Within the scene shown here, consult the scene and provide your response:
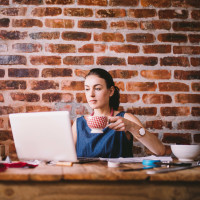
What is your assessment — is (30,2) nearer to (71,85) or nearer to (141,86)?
(71,85)

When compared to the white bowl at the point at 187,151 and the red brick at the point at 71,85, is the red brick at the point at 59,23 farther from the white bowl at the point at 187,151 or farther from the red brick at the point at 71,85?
the white bowl at the point at 187,151

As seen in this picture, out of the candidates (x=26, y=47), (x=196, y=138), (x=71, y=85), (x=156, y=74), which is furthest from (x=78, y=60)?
(x=196, y=138)

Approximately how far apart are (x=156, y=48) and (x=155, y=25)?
0.64ft

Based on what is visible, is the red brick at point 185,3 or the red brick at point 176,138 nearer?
the red brick at point 176,138

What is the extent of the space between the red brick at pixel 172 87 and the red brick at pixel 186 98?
48 mm

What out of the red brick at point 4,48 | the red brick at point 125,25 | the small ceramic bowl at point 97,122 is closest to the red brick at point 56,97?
the red brick at point 4,48

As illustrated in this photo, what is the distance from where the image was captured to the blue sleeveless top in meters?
1.69

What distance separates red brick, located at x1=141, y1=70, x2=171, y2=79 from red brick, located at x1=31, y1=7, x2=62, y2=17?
0.85m

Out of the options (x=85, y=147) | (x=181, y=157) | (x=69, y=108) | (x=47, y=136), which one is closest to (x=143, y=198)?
(x=47, y=136)

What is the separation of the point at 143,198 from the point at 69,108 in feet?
4.00

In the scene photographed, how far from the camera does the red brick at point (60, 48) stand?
1.99 metres

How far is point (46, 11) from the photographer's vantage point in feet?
6.61

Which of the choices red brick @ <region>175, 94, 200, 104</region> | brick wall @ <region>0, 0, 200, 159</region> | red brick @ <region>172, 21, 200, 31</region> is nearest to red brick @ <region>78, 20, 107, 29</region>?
brick wall @ <region>0, 0, 200, 159</region>

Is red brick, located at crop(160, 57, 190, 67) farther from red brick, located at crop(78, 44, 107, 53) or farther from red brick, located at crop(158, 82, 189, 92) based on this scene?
red brick, located at crop(78, 44, 107, 53)
